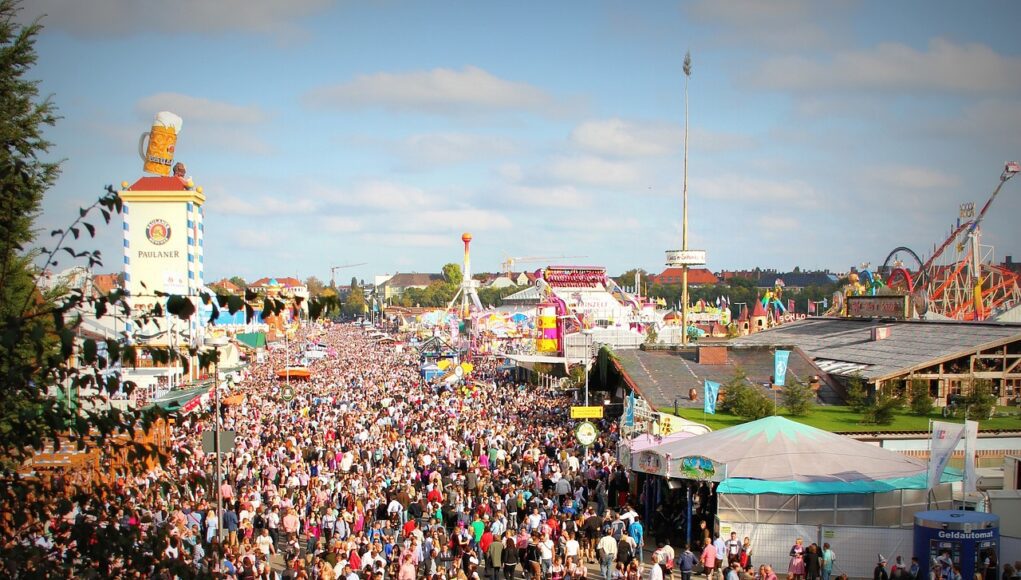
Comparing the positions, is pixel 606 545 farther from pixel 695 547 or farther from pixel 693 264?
pixel 693 264

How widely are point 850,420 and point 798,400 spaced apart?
4.95 ft

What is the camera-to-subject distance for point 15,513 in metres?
5.43

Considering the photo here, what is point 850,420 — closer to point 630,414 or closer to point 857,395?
point 857,395

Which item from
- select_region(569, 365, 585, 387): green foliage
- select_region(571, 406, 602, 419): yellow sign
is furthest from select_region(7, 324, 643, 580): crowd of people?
select_region(569, 365, 585, 387): green foliage

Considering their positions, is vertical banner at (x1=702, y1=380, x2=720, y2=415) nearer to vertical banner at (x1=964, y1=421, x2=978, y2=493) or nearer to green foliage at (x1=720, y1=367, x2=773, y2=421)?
green foliage at (x1=720, y1=367, x2=773, y2=421)

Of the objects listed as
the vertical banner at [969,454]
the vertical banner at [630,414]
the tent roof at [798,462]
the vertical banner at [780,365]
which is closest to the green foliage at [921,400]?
the vertical banner at [780,365]

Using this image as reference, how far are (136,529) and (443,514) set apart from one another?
45.1 ft

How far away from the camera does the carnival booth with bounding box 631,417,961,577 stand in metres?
15.5

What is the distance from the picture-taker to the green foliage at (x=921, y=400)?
2608 cm

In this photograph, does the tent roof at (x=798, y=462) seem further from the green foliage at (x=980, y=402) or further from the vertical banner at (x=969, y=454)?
the green foliage at (x=980, y=402)

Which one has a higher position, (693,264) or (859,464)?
(693,264)

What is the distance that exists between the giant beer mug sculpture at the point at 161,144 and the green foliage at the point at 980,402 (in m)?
45.7

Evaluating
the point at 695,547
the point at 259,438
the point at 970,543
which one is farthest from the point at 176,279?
the point at 970,543

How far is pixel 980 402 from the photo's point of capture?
2520 centimetres
